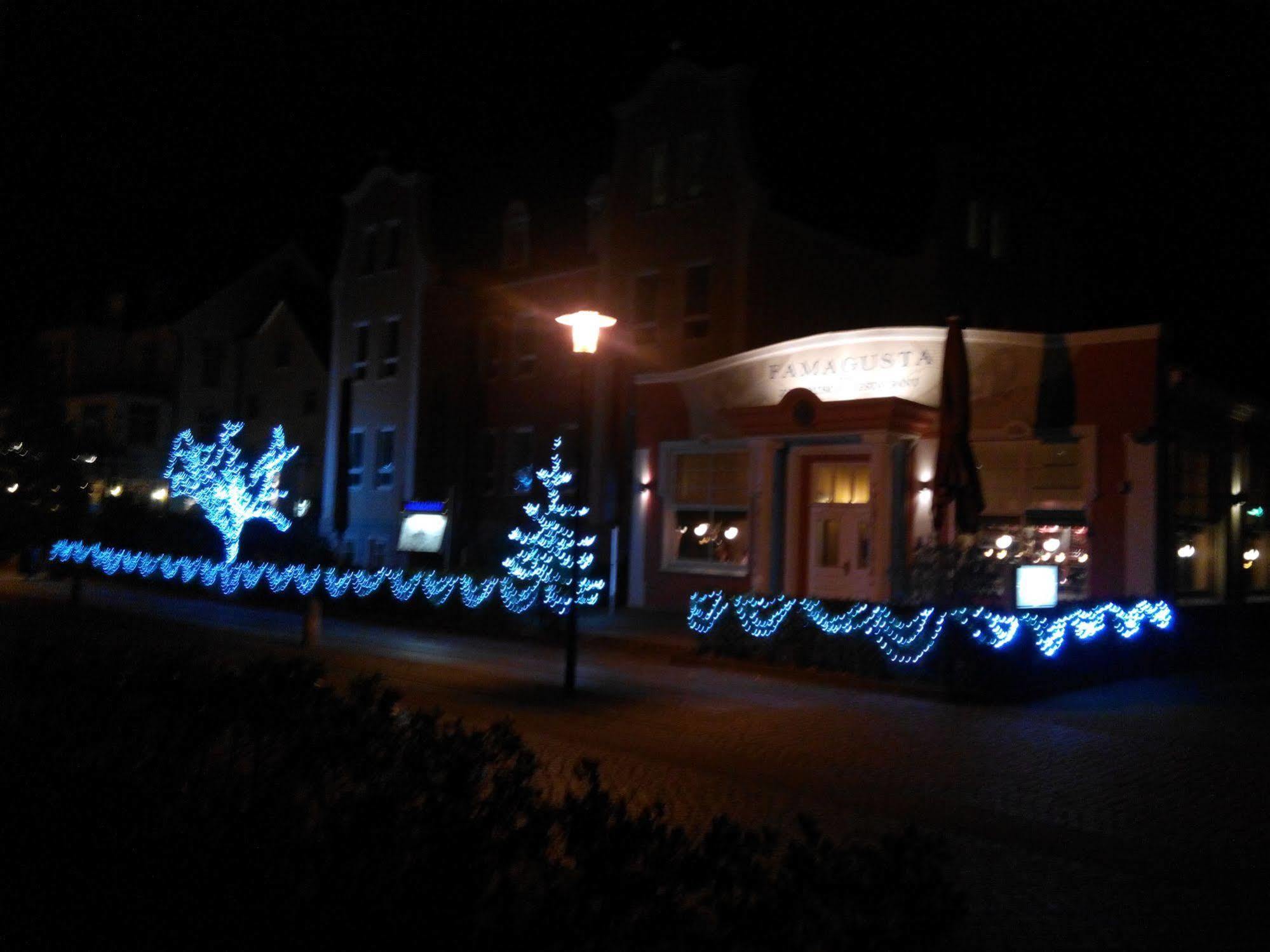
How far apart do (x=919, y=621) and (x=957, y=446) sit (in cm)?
472

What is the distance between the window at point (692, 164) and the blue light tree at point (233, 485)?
12020 mm

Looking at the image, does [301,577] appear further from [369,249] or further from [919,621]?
[919,621]

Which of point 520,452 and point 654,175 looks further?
point 520,452

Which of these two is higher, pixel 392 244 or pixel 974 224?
pixel 392 244

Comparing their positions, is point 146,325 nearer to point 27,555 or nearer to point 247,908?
point 27,555

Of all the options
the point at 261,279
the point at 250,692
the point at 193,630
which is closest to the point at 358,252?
the point at 261,279

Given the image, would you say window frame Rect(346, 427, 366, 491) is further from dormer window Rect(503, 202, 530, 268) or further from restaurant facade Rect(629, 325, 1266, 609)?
restaurant facade Rect(629, 325, 1266, 609)

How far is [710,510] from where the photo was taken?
84.7 ft

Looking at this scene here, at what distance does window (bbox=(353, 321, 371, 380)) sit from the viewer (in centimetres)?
3709

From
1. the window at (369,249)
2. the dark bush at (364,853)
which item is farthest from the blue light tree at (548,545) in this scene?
the dark bush at (364,853)

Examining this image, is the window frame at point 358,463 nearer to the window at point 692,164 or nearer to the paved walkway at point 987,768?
the window at point 692,164

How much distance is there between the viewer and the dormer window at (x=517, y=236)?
34.2m

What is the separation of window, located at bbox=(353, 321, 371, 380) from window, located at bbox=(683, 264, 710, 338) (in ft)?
41.6

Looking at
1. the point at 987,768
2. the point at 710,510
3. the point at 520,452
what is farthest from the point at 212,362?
the point at 987,768
